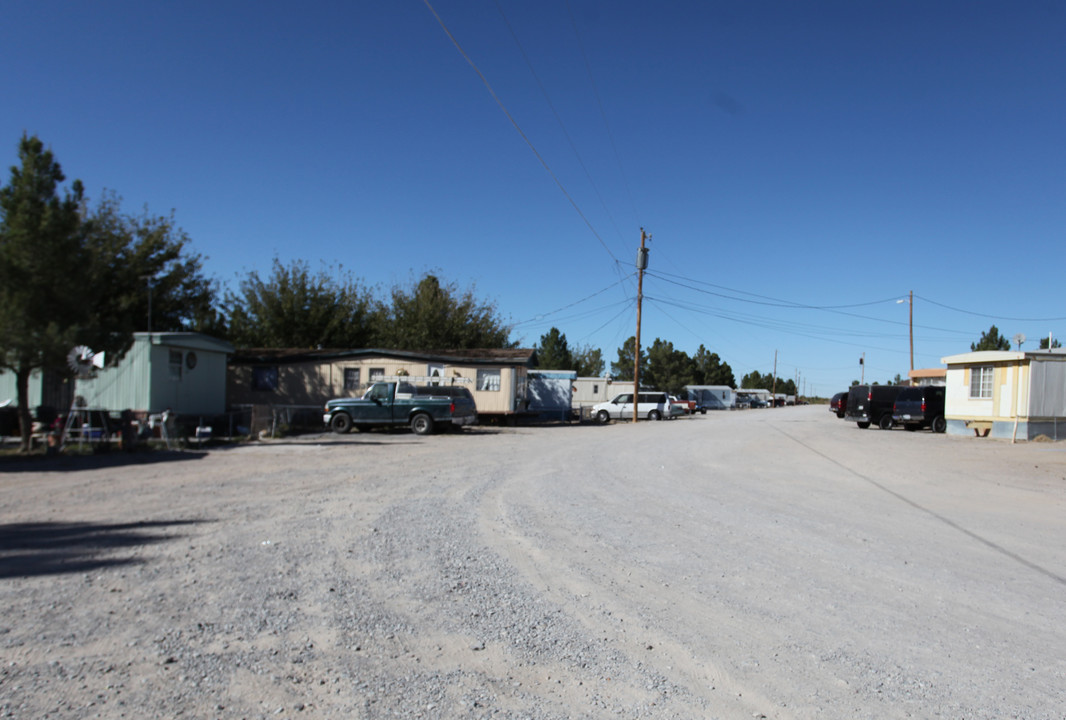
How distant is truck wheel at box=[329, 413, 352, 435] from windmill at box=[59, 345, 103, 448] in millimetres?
7064

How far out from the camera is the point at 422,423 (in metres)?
22.4

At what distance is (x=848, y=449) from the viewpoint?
19.6 m

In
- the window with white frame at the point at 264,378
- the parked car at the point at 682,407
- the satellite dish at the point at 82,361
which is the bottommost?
the parked car at the point at 682,407

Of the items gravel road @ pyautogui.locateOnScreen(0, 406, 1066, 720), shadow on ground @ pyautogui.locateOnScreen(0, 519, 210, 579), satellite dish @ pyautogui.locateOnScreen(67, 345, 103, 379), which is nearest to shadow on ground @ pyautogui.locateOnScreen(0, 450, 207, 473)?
satellite dish @ pyautogui.locateOnScreen(67, 345, 103, 379)

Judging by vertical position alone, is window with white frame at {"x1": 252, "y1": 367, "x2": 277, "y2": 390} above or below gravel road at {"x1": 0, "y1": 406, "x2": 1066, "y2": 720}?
above

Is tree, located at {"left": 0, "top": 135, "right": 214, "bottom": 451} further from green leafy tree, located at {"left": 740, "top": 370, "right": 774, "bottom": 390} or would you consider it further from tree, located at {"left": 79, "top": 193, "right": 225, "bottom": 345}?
green leafy tree, located at {"left": 740, "top": 370, "right": 774, "bottom": 390}

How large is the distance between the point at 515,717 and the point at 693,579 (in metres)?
2.82

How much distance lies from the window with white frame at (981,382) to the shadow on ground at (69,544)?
2617 cm

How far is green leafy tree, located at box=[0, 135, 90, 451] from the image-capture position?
14.0 metres

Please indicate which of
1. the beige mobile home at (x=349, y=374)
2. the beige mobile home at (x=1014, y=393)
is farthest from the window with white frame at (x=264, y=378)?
the beige mobile home at (x=1014, y=393)

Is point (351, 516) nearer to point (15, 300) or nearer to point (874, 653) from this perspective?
point (874, 653)

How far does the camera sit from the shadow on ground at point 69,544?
5.92 metres

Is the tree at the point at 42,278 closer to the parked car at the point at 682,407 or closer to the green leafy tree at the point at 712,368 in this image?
the parked car at the point at 682,407

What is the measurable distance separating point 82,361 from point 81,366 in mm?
143
